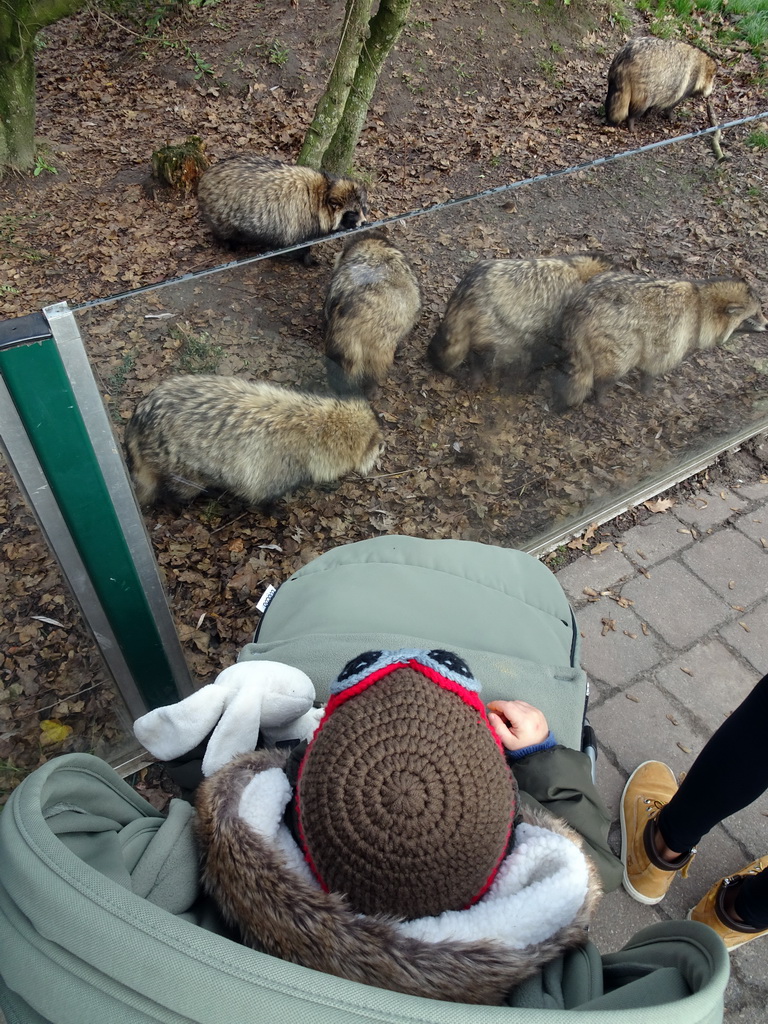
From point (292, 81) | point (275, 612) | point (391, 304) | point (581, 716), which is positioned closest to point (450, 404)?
point (391, 304)

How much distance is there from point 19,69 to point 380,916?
7.18 m

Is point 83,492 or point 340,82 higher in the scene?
point 340,82

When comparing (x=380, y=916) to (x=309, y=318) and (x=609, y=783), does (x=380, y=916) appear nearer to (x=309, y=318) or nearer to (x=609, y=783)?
(x=609, y=783)

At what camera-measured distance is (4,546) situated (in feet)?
6.80

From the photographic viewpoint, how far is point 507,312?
11.4 ft

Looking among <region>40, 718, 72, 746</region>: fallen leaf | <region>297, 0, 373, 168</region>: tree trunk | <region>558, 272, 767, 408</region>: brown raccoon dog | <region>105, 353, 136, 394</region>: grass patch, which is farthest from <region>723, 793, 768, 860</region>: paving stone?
<region>297, 0, 373, 168</region>: tree trunk

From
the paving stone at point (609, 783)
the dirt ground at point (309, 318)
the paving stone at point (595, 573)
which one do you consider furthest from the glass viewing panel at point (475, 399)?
the paving stone at point (609, 783)

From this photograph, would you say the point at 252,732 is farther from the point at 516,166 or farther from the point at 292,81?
the point at 292,81

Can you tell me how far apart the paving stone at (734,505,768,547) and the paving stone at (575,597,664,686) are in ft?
3.36

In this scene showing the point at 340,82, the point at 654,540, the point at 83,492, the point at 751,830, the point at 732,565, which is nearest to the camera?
the point at 83,492

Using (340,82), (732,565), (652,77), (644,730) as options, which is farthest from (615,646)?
(652,77)

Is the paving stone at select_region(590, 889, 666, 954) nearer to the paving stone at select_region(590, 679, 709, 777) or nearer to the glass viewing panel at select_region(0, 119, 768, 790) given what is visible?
the paving stone at select_region(590, 679, 709, 777)

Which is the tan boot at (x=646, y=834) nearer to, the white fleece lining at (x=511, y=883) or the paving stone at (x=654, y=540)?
the paving stone at (x=654, y=540)

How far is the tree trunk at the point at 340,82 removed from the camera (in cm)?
454
